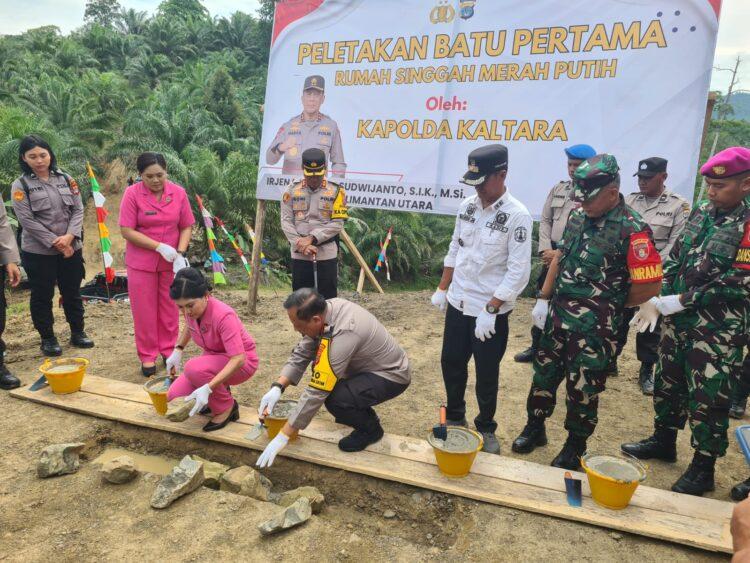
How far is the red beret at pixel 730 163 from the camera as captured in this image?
2.25m

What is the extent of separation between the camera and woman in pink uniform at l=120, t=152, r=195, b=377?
3.57m

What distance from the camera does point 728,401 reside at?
241cm

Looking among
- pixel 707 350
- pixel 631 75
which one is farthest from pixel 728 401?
pixel 631 75

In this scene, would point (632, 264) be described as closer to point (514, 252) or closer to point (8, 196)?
point (514, 252)

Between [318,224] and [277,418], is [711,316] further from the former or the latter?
[318,224]

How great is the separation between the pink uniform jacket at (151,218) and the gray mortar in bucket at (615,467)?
313 centimetres

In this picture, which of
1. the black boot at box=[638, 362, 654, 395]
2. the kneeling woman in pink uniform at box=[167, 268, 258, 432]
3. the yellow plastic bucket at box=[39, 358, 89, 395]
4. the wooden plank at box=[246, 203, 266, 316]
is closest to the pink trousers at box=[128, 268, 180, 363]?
the yellow plastic bucket at box=[39, 358, 89, 395]

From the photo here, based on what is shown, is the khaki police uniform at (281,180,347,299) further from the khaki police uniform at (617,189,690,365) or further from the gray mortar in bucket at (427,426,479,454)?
the khaki police uniform at (617,189,690,365)

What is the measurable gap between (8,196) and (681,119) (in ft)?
32.0

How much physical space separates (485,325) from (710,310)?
1069mm

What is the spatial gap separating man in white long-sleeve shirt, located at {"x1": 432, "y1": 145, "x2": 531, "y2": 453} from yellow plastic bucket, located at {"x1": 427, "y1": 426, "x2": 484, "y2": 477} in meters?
0.29

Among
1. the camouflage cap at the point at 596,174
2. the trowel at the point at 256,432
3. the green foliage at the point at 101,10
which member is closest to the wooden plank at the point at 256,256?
the trowel at the point at 256,432

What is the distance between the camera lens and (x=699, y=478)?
254 centimetres

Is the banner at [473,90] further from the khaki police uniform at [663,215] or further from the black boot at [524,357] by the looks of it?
the black boot at [524,357]
